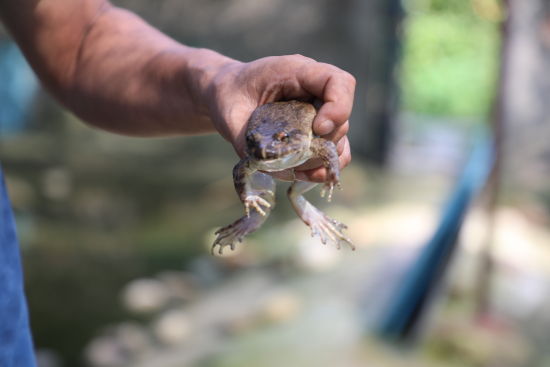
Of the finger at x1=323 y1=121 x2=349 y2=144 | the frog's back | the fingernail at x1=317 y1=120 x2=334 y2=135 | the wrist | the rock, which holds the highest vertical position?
the wrist

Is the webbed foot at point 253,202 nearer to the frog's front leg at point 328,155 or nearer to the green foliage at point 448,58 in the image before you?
the frog's front leg at point 328,155

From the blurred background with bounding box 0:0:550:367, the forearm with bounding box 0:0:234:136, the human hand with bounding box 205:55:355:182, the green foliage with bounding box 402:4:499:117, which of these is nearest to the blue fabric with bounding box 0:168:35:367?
the forearm with bounding box 0:0:234:136

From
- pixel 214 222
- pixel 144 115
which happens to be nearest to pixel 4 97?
pixel 214 222

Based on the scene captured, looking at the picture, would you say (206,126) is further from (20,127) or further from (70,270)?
(20,127)

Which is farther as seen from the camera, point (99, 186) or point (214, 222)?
point (99, 186)

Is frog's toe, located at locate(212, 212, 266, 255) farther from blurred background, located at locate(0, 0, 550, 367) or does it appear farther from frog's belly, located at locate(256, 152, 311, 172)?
blurred background, located at locate(0, 0, 550, 367)
